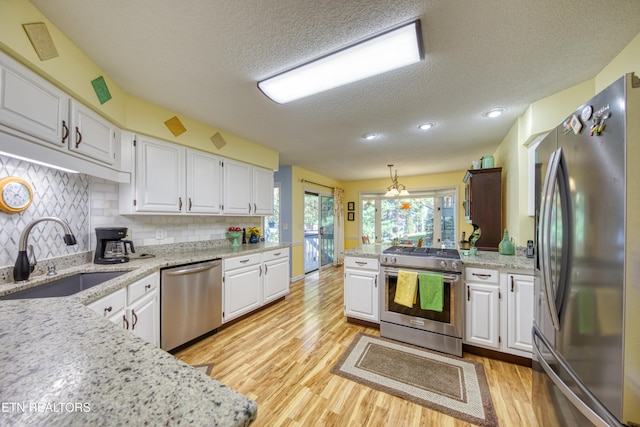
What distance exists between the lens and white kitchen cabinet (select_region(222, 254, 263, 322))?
2561mm

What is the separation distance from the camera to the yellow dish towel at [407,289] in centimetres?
227

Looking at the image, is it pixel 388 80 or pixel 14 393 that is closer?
pixel 14 393

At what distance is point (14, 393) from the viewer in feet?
1.52

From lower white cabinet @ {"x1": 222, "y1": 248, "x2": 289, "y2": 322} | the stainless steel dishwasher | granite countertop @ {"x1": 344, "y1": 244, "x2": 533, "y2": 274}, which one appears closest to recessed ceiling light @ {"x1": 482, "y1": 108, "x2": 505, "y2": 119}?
granite countertop @ {"x1": 344, "y1": 244, "x2": 533, "y2": 274}

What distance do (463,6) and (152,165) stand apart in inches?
104

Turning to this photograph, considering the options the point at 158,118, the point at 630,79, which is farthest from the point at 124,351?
the point at 158,118

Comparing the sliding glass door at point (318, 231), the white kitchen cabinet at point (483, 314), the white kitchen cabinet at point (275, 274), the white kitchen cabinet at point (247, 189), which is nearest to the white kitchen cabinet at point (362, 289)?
the white kitchen cabinet at point (483, 314)

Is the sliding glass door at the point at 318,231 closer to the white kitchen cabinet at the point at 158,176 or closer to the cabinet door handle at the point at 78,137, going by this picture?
the white kitchen cabinet at the point at 158,176

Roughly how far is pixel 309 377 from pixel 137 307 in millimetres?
1398

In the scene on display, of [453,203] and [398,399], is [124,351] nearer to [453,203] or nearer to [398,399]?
[398,399]

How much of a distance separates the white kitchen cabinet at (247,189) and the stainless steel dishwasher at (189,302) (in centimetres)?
89

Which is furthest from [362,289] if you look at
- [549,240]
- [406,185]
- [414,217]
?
[406,185]

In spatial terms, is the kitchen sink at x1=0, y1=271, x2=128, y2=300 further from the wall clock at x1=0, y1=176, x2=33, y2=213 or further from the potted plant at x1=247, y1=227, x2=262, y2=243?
the potted plant at x1=247, y1=227, x2=262, y2=243

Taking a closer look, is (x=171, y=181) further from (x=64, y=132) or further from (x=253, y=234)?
(x=253, y=234)
